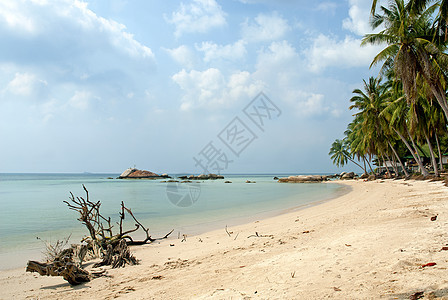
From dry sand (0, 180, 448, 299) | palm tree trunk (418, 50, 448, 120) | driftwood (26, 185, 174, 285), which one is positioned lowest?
dry sand (0, 180, 448, 299)

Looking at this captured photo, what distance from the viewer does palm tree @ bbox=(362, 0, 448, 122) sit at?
1559cm

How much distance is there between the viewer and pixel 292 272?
13.2 feet

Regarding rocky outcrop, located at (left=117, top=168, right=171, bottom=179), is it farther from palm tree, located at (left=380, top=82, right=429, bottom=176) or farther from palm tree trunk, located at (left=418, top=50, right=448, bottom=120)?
palm tree trunk, located at (left=418, top=50, right=448, bottom=120)

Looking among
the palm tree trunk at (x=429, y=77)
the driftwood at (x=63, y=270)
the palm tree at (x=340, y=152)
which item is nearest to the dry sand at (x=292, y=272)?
the driftwood at (x=63, y=270)

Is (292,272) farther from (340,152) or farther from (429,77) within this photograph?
(340,152)

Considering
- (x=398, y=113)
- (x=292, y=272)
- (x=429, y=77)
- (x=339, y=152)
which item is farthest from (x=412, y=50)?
(x=339, y=152)

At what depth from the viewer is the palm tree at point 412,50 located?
51.2 feet

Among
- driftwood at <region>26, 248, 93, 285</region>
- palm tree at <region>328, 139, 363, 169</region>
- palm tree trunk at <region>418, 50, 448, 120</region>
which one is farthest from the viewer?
palm tree at <region>328, 139, 363, 169</region>

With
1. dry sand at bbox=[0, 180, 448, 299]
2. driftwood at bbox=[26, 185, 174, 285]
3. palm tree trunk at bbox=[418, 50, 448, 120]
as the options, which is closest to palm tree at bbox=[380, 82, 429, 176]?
palm tree trunk at bbox=[418, 50, 448, 120]

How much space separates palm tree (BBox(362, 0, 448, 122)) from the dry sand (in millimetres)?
12380

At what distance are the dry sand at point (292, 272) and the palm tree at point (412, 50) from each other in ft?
40.6

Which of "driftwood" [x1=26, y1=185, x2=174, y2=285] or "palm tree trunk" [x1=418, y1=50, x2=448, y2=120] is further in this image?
"palm tree trunk" [x1=418, y1=50, x2=448, y2=120]

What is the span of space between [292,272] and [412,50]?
713 inches

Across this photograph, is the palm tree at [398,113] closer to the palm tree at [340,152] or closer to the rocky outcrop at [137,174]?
the palm tree at [340,152]
